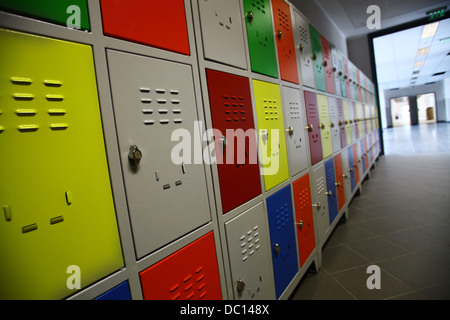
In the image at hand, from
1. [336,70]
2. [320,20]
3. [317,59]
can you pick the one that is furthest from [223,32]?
[320,20]

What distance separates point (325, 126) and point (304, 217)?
1.12m

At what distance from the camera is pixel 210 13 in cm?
112

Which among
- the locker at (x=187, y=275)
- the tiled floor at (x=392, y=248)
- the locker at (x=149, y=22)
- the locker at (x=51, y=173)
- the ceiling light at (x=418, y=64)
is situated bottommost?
the tiled floor at (x=392, y=248)

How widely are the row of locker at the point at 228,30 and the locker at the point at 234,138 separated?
0.38ft

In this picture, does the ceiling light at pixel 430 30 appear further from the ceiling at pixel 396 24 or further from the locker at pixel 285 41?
the locker at pixel 285 41

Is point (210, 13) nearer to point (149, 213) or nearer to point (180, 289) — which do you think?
point (149, 213)

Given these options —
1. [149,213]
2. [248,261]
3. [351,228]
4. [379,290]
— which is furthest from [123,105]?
[351,228]

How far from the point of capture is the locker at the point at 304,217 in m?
1.78

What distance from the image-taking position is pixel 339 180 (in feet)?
9.46

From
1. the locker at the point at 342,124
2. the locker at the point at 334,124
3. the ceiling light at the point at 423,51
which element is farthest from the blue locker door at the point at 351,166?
the ceiling light at the point at 423,51

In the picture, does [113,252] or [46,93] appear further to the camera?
[113,252]

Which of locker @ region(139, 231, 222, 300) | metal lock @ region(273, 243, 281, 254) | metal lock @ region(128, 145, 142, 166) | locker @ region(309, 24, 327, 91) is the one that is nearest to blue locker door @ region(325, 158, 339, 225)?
locker @ region(309, 24, 327, 91)

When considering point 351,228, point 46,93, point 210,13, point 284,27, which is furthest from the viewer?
point 351,228
